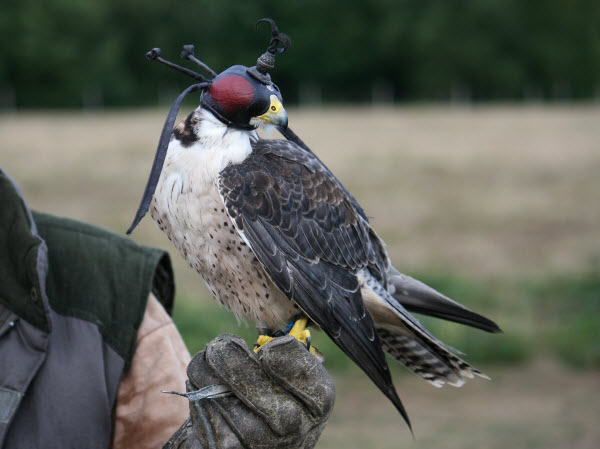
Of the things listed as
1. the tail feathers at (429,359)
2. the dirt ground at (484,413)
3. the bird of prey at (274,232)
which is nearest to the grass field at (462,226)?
the dirt ground at (484,413)

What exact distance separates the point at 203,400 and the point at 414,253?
10803 millimetres

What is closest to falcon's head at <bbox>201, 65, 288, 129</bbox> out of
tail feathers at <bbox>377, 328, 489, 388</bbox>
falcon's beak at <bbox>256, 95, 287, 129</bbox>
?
falcon's beak at <bbox>256, 95, 287, 129</bbox>

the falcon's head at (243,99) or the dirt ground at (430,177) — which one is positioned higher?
the falcon's head at (243,99)

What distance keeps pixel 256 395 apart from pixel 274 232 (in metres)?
0.43

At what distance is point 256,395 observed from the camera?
2.03m

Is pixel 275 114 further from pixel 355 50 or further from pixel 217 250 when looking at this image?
pixel 355 50

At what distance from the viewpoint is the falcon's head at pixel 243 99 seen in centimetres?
181

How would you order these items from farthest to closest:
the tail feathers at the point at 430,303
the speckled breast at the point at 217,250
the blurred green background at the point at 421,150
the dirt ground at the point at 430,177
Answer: the dirt ground at the point at 430,177, the blurred green background at the point at 421,150, the tail feathers at the point at 430,303, the speckled breast at the point at 217,250

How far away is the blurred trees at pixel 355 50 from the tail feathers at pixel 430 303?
25311 mm

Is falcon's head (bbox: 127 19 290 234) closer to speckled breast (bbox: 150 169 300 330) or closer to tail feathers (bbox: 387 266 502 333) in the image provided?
speckled breast (bbox: 150 169 300 330)

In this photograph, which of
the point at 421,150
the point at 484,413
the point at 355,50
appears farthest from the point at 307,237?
the point at 355,50

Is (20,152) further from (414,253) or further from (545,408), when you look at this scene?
(545,408)

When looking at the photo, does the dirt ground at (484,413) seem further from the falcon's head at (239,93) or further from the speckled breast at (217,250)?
the falcon's head at (239,93)

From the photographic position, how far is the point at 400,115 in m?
22.4
